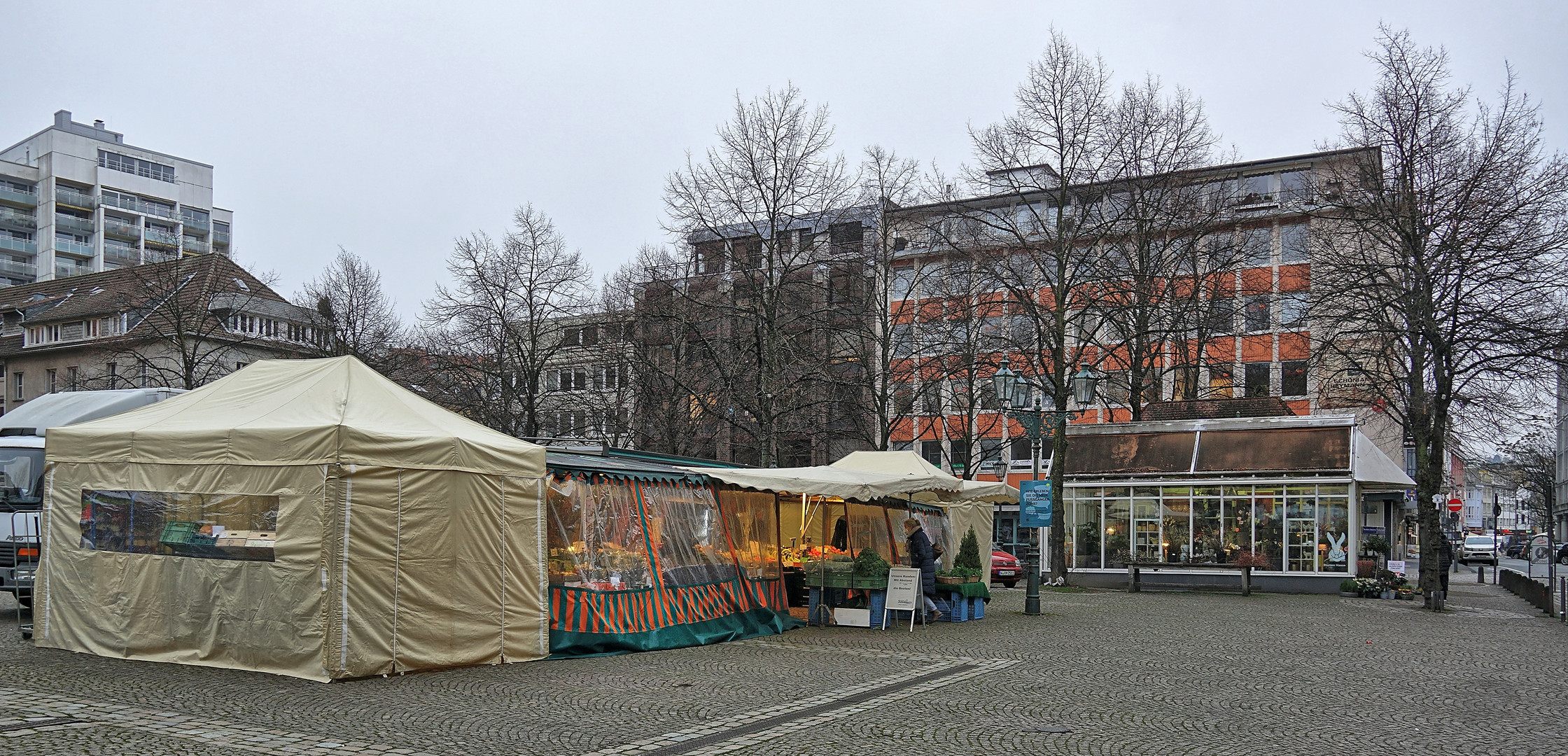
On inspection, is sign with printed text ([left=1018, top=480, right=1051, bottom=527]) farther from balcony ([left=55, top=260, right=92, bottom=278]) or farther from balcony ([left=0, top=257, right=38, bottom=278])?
balcony ([left=0, top=257, right=38, bottom=278])

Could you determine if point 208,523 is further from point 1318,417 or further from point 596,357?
point 596,357

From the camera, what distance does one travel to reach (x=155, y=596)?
12156mm

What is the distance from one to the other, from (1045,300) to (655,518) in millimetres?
26304

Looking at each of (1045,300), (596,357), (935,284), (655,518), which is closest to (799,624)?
(655,518)

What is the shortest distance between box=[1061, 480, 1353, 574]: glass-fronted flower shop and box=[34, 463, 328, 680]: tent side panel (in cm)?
2331

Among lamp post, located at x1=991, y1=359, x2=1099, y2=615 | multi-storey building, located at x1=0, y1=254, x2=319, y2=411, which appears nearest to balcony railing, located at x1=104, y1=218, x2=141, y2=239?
multi-storey building, located at x1=0, y1=254, x2=319, y2=411

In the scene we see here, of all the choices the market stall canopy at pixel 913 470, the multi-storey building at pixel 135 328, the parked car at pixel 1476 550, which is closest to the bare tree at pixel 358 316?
the multi-storey building at pixel 135 328

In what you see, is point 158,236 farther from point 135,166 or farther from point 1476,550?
point 1476,550

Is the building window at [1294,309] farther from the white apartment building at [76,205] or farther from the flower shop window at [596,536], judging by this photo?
the white apartment building at [76,205]

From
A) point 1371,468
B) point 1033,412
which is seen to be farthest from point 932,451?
point 1033,412

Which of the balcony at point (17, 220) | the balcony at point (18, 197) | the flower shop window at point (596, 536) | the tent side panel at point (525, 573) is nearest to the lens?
the tent side panel at point (525, 573)

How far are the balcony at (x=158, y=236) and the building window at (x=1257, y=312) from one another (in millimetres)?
80358

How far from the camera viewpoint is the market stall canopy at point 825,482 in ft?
54.0

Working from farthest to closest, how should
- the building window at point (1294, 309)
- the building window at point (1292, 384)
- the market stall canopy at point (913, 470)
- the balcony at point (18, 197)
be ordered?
the balcony at point (18, 197) < the building window at point (1292, 384) < the building window at point (1294, 309) < the market stall canopy at point (913, 470)
